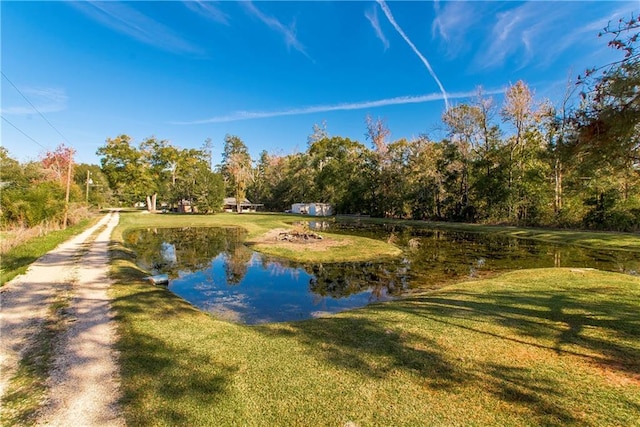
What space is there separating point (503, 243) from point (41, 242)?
25.7 m

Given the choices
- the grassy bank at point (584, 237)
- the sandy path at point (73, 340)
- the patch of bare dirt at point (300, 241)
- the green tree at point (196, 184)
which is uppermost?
the green tree at point (196, 184)

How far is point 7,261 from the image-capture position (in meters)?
11.2

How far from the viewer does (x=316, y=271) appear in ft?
41.9

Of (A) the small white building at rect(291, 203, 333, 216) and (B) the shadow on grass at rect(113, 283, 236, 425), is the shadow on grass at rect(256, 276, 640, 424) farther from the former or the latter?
(A) the small white building at rect(291, 203, 333, 216)

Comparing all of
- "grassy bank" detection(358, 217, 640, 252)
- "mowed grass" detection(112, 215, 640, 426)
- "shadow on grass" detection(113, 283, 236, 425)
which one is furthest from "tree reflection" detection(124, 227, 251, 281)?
"grassy bank" detection(358, 217, 640, 252)

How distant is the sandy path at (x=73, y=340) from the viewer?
330 cm

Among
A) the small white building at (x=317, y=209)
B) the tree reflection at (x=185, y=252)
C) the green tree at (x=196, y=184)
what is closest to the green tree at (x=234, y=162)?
the green tree at (x=196, y=184)

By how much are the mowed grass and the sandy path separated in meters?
0.25

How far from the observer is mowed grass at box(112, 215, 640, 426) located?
3184mm

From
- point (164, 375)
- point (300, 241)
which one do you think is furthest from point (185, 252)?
point (164, 375)

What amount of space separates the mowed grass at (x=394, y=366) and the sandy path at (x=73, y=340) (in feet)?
0.82

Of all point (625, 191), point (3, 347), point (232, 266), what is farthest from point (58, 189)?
point (625, 191)

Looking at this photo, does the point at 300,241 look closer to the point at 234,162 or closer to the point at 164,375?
the point at 164,375

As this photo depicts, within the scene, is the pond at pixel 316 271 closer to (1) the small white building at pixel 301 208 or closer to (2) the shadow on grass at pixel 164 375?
(2) the shadow on grass at pixel 164 375
